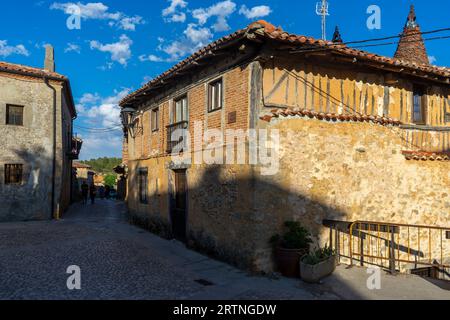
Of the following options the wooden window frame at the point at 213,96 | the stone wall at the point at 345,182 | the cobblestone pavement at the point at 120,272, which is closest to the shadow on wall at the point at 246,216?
the stone wall at the point at 345,182

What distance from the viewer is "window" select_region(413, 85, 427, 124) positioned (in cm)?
1072

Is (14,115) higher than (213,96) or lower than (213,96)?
higher

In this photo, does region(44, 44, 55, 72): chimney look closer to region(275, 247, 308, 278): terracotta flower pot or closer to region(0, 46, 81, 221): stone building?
region(0, 46, 81, 221): stone building

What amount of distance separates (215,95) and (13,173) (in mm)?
12067

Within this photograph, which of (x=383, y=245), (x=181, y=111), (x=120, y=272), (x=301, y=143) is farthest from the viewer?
(x=181, y=111)

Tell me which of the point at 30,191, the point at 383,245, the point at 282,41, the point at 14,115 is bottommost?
the point at 383,245

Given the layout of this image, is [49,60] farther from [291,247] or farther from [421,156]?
[421,156]

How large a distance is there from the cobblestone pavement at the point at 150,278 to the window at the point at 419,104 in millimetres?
5766

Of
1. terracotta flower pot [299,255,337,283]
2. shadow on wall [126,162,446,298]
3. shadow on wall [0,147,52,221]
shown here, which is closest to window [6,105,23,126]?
shadow on wall [0,147,52,221]

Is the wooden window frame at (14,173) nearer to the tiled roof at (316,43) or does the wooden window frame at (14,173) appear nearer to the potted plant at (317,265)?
the tiled roof at (316,43)

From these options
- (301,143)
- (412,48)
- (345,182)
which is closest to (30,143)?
(301,143)

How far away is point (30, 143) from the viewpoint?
52.9 ft
